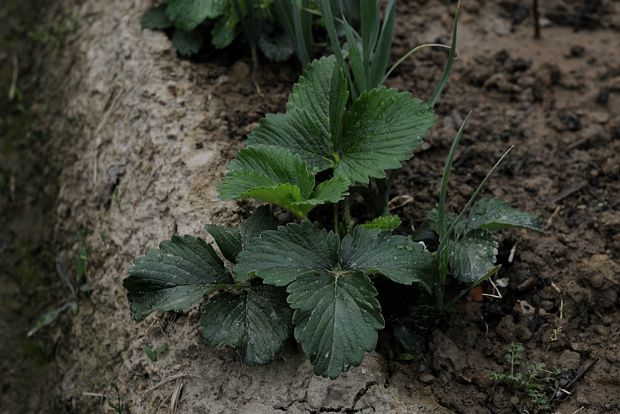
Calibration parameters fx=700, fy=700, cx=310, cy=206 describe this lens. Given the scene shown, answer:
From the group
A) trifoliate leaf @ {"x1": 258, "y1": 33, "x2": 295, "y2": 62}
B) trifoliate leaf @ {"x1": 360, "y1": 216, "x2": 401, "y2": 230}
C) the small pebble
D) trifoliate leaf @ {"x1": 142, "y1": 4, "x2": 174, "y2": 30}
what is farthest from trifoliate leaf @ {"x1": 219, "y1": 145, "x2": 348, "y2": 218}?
trifoliate leaf @ {"x1": 142, "y1": 4, "x2": 174, "y2": 30}

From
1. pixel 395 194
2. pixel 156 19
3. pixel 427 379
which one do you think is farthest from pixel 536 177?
pixel 156 19

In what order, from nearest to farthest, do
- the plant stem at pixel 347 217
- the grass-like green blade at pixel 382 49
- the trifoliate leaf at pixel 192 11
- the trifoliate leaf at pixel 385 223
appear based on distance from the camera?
1. the trifoliate leaf at pixel 385 223
2. the plant stem at pixel 347 217
3. the grass-like green blade at pixel 382 49
4. the trifoliate leaf at pixel 192 11

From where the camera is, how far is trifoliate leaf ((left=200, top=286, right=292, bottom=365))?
1.51 m

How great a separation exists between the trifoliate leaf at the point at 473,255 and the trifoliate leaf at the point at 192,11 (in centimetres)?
102

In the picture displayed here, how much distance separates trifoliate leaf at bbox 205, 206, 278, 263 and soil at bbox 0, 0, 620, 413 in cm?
14

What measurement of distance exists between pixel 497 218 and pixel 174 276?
774mm

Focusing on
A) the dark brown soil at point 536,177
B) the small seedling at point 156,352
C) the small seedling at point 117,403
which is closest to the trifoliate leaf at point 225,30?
the dark brown soil at point 536,177

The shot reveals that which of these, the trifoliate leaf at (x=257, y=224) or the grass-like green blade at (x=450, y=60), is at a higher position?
the grass-like green blade at (x=450, y=60)

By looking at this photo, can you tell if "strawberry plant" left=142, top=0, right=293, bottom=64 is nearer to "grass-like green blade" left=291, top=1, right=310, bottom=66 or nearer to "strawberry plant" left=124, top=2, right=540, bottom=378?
"grass-like green blade" left=291, top=1, right=310, bottom=66

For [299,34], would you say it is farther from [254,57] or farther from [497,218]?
[497,218]

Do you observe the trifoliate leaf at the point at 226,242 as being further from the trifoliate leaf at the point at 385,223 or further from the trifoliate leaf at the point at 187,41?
the trifoliate leaf at the point at 187,41

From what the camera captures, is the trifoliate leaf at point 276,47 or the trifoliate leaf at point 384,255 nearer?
the trifoliate leaf at point 384,255

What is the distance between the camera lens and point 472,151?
2.10m

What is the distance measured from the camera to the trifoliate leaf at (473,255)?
1577mm
